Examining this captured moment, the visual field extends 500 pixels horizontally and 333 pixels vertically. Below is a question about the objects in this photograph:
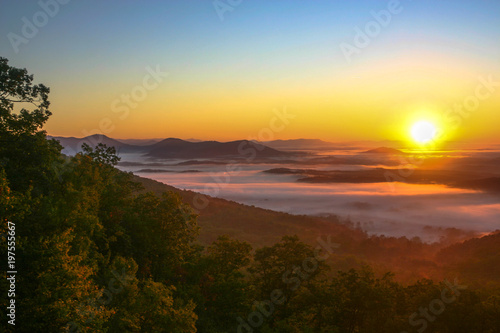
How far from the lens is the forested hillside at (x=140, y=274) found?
51.6 ft

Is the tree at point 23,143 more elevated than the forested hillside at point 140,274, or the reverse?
the tree at point 23,143

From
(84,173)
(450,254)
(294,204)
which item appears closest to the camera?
(84,173)

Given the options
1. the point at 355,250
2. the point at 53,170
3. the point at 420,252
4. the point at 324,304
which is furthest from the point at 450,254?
the point at 53,170

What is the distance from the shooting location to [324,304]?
98.9 ft

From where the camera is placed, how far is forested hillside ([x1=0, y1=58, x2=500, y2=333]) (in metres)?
15.7

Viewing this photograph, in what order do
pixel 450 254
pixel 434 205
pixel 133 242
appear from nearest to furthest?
pixel 133 242 → pixel 450 254 → pixel 434 205

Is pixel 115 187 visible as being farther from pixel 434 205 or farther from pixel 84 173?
pixel 434 205

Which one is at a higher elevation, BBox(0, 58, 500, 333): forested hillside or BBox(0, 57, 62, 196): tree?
BBox(0, 57, 62, 196): tree

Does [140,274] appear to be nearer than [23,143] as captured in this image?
No

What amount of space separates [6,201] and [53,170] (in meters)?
7.08

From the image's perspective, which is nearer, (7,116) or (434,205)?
(7,116)

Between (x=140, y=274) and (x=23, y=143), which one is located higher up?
(x=23, y=143)

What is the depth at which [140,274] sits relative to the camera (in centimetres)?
2788

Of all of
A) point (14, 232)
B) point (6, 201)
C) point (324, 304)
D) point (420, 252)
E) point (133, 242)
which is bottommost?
point (420, 252)
